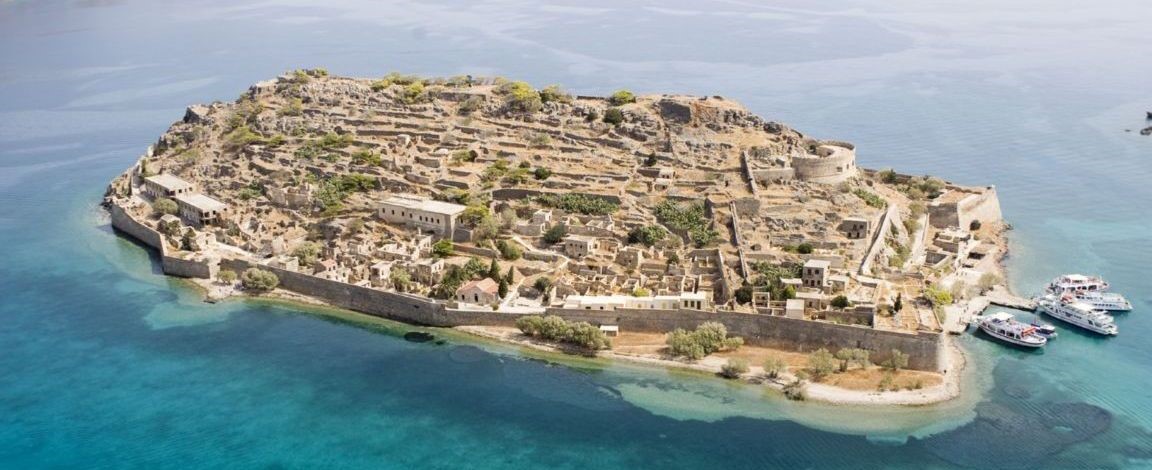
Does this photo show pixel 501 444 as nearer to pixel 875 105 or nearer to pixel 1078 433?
pixel 1078 433

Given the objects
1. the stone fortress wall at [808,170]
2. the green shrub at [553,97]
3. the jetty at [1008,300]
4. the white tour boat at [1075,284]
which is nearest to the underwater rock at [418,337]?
the stone fortress wall at [808,170]

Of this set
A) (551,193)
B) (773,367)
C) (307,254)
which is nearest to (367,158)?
(307,254)

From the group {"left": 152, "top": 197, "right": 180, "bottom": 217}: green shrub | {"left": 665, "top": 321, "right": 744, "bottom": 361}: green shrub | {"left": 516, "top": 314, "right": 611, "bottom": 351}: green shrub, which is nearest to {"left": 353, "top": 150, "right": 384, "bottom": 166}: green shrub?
{"left": 152, "top": 197, "right": 180, "bottom": 217}: green shrub

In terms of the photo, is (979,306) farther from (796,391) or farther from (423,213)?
(423,213)

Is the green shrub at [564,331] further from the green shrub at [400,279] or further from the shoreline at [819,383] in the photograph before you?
the green shrub at [400,279]

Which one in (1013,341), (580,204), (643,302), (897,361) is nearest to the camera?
(897,361)

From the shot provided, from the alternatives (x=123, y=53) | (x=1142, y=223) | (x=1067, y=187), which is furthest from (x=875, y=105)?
(x=123, y=53)

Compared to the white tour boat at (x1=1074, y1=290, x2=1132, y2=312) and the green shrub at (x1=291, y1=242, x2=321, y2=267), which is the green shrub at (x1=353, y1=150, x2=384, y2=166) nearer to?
the green shrub at (x1=291, y1=242, x2=321, y2=267)

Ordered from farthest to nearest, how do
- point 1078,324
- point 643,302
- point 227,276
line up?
1. point 227,276
2. point 1078,324
3. point 643,302
